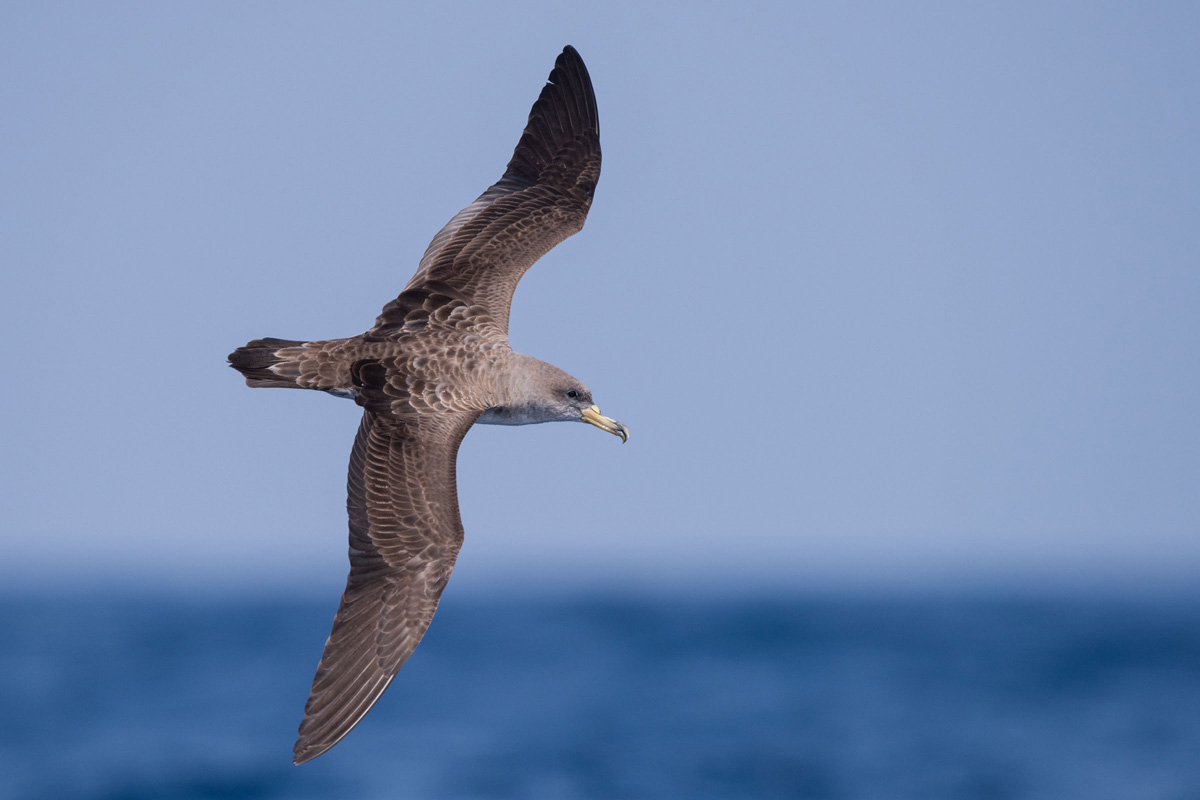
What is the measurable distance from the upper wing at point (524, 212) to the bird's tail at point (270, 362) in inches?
34.1

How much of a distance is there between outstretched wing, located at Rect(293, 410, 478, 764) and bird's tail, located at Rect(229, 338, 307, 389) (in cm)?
98

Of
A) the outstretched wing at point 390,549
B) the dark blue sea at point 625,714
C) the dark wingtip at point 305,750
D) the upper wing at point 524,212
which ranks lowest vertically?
the dark wingtip at point 305,750

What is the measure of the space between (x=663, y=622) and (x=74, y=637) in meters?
40.8

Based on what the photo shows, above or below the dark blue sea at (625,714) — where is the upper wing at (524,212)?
below

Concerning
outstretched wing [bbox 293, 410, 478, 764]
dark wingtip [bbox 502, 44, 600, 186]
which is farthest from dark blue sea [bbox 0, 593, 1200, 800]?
outstretched wing [bbox 293, 410, 478, 764]

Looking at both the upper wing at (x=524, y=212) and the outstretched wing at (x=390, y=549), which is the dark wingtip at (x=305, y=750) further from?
the upper wing at (x=524, y=212)

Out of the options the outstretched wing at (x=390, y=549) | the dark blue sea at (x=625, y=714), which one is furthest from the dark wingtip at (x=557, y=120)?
the dark blue sea at (x=625, y=714)

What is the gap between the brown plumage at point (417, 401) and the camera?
11.5 metres

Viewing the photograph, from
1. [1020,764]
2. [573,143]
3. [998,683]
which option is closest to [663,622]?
[998,683]

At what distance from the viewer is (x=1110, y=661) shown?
249 ft

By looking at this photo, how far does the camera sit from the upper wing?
13.8 metres

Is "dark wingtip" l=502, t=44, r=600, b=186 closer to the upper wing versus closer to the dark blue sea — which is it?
the upper wing

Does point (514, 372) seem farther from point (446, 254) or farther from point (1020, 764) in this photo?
point (1020, 764)

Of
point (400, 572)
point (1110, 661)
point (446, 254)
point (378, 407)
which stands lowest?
point (400, 572)
